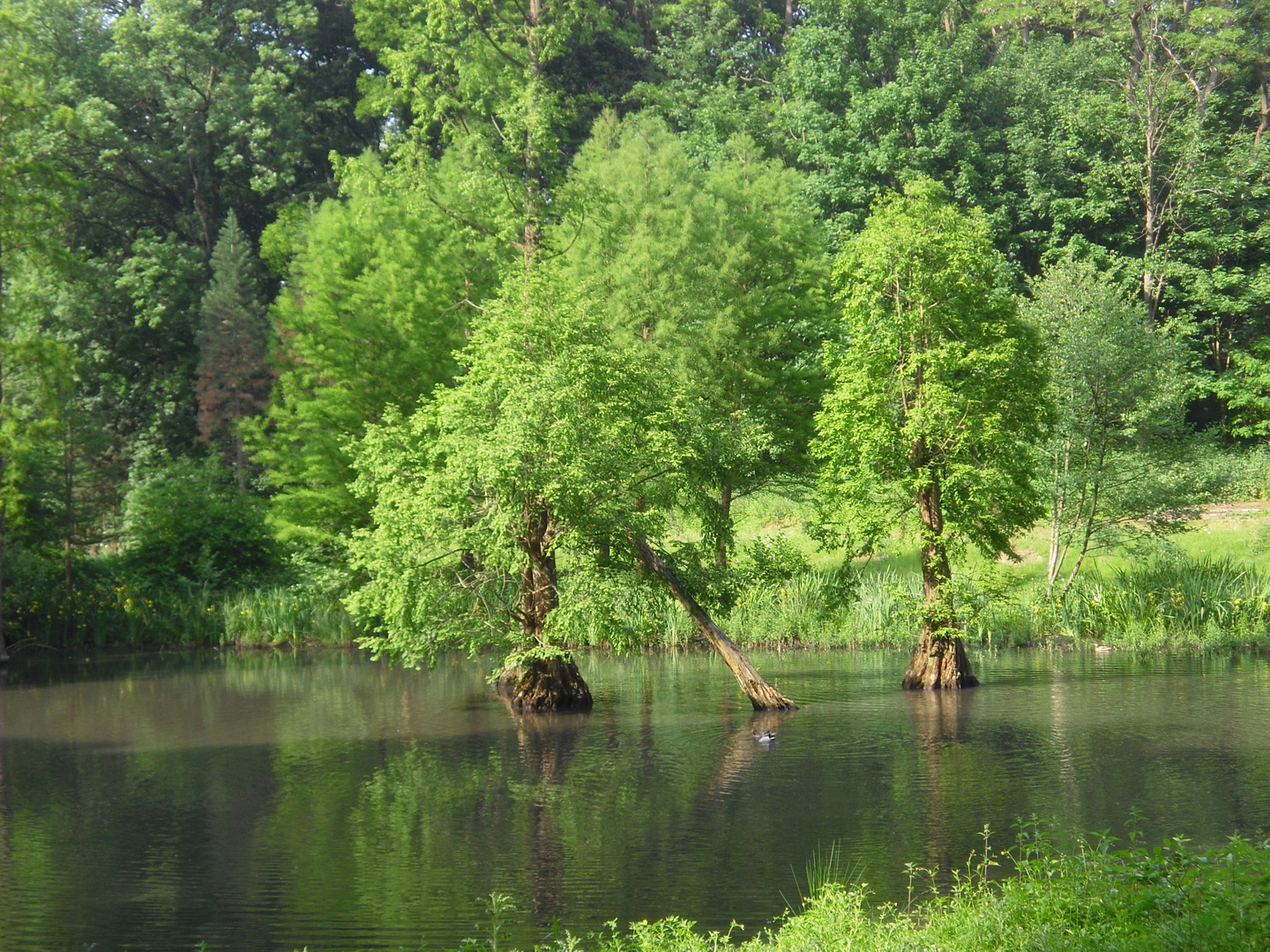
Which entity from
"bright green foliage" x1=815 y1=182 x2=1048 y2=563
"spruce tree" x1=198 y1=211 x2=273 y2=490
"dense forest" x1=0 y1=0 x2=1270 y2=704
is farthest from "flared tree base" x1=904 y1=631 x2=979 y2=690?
"spruce tree" x1=198 y1=211 x2=273 y2=490

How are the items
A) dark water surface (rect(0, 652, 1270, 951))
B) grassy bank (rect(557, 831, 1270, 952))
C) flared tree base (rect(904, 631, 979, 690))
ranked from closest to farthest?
grassy bank (rect(557, 831, 1270, 952))
dark water surface (rect(0, 652, 1270, 951))
flared tree base (rect(904, 631, 979, 690))

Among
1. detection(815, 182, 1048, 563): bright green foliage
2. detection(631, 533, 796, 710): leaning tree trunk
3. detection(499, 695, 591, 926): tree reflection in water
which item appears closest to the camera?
detection(499, 695, 591, 926): tree reflection in water

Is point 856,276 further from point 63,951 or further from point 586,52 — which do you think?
point 586,52

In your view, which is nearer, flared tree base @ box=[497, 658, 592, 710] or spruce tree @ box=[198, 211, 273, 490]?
flared tree base @ box=[497, 658, 592, 710]

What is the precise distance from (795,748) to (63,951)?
10.0 meters

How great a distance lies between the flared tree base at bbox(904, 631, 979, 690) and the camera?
21.9 meters

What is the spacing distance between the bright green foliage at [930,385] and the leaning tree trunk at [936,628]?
17 cm

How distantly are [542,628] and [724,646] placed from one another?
3035 millimetres

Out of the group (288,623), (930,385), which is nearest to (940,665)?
(930,385)

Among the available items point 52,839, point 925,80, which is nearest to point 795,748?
point 52,839

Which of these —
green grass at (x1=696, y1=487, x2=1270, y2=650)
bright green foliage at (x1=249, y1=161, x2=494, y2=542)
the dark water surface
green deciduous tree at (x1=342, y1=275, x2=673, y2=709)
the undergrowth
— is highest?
bright green foliage at (x1=249, y1=161, x2=494, y2=542)

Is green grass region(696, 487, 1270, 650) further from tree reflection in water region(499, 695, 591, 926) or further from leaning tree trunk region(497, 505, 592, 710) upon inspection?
tree reflection in water region(499, 695, 591, 926)

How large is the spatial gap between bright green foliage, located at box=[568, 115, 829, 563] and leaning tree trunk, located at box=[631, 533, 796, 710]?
928 cm

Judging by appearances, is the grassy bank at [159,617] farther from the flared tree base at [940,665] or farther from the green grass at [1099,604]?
the flared tree base at [940,665]
